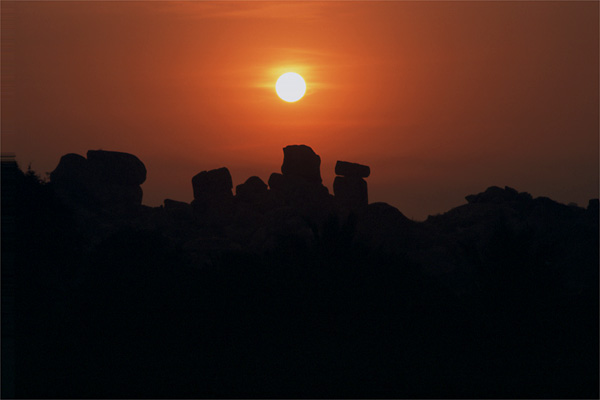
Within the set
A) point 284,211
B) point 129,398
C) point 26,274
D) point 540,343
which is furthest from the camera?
point 284,211

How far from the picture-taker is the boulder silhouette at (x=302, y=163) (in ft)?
536

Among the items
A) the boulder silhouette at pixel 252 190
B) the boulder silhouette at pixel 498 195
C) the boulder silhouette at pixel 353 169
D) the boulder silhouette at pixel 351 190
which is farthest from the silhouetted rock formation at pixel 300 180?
the boulder silhouette at pixel 498 195

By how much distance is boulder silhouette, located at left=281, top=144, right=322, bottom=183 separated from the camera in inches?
6427

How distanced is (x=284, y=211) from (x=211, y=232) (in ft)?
54.5

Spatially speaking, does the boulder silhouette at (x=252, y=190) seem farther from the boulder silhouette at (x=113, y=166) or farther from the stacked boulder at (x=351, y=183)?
the boulder silhouette at (x=113, y=166)

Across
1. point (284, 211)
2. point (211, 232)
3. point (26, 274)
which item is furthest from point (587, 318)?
point (211, 232)

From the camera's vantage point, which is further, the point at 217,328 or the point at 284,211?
the point at 284,211

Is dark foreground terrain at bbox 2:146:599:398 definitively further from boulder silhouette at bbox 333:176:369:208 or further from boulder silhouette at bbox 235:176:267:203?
boulder silhouette at bbox 235:176:267:203

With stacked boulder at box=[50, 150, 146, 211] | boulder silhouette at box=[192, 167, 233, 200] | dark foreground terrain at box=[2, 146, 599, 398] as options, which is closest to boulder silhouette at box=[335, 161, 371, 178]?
boulder silhouette at box=[192, 167, 233, 200]

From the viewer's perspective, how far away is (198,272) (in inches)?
1670

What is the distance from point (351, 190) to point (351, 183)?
1367mm

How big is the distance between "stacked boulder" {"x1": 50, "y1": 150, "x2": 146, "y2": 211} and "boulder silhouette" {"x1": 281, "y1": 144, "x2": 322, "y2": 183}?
31.2 metres

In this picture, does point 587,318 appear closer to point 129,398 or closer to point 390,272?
point 390,272

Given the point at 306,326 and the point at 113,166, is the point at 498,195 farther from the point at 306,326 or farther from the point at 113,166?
the point at 306,326
